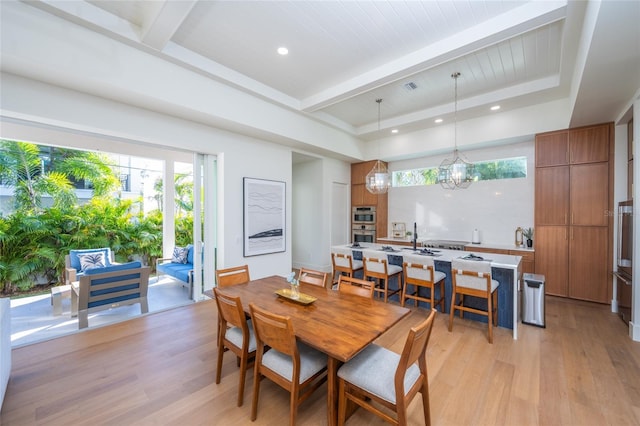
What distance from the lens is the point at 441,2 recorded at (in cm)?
243

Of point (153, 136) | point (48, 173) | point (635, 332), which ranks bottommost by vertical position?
point (635, 332)

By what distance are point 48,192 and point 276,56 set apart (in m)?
4.96

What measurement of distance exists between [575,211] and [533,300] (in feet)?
6.37

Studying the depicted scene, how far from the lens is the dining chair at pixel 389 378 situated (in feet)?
4.78

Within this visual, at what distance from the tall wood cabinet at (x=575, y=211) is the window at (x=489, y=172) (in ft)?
1.68

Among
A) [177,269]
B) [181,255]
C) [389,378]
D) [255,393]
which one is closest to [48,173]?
[181,255]

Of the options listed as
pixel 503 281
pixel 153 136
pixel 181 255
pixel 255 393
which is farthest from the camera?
pixel 181 255

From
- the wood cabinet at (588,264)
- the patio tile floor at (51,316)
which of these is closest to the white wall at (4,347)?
Result: the patio tile floor at (51,316)

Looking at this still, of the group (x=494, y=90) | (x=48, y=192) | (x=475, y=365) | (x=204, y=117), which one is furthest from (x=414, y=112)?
(x=48, y=192)

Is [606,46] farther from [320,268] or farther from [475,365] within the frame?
[320,268]

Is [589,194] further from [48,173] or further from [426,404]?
[48,173]

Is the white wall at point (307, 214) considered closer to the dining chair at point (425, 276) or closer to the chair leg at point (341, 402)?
the dining chair at point (425, 276)

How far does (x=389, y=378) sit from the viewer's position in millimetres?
1598

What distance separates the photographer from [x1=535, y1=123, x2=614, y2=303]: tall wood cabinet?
398 centimetres
